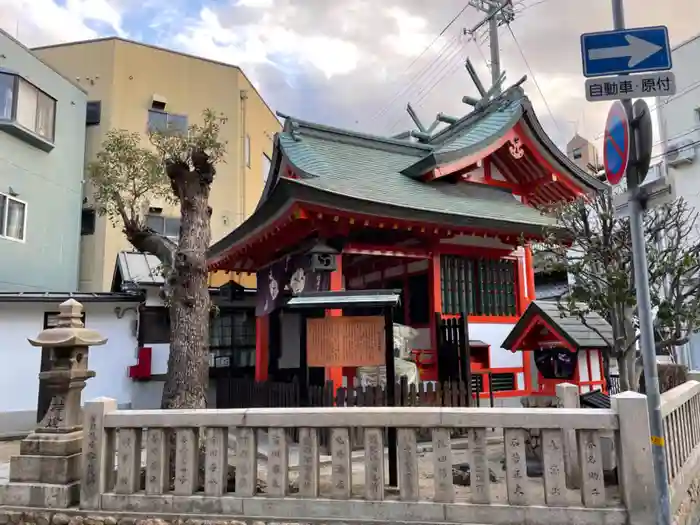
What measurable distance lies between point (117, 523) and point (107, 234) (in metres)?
16.7

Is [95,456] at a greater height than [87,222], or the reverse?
[87,222]

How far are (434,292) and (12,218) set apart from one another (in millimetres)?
13829

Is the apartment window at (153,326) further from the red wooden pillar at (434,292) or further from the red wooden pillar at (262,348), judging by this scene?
the red wooden pillar at (434,292)

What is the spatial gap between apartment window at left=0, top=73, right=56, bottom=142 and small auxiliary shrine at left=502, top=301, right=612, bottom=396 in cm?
1594

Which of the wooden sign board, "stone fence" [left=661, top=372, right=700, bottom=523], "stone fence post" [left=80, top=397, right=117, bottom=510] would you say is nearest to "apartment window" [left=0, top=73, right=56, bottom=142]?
"stone fence post" [left=80, top=397, right=117, bottom=510]

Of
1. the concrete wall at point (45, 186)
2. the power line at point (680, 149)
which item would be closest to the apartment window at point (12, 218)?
the concrete wall at point (45, 186)

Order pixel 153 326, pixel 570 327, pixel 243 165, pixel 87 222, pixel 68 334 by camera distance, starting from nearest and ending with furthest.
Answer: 1. pixel 68 334
2. pixel 570 327
3. pixel 153 326
4. pixel 87 222
5. pixel 243 165

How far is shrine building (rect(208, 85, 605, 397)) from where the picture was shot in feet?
30.5

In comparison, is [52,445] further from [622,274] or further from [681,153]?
[681,153]

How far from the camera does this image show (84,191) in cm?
1975

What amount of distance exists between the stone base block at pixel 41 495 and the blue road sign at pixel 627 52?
20.9 ft

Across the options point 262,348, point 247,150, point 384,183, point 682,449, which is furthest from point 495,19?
point 682,449

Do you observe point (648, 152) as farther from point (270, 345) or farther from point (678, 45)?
point (678, 45)

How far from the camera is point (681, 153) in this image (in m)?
20.7
